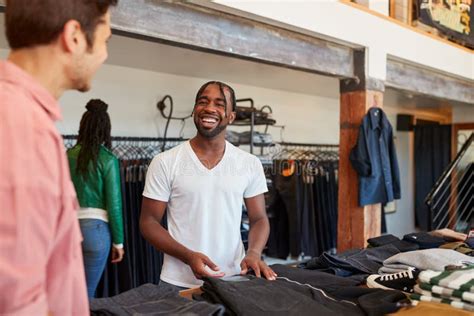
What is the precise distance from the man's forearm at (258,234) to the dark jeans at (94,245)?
1.14 m

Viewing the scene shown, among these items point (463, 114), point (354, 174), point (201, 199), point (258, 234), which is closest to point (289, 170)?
point (354, 174)

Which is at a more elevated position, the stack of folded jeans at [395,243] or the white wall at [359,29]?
the white wall at [359,29]

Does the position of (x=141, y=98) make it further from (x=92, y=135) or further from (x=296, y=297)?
(x=296, y=297)

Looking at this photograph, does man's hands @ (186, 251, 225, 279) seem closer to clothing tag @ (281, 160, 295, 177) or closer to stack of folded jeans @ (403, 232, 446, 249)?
stack of folded jeans @ (403, 232, 446, 249)

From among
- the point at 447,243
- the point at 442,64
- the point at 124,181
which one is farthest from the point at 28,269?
the point at 442,64

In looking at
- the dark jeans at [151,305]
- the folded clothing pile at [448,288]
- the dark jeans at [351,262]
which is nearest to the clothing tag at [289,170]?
the dark jeans at [351,262]

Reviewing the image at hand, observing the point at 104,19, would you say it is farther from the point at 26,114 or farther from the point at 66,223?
the point at 66,223

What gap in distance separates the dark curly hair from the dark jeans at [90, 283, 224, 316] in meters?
1.62

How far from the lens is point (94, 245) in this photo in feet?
8.50

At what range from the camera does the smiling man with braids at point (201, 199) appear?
1687 millimetres

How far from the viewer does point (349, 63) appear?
3.33m

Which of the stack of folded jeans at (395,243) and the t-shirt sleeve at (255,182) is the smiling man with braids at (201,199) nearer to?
the t-shirt sleeve at (255,182)

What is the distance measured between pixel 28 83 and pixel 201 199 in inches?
41.9

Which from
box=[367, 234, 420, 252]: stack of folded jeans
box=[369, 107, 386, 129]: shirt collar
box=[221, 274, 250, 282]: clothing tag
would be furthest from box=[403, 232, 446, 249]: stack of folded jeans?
box=[369, 107, 386, 129]: shirt collar
